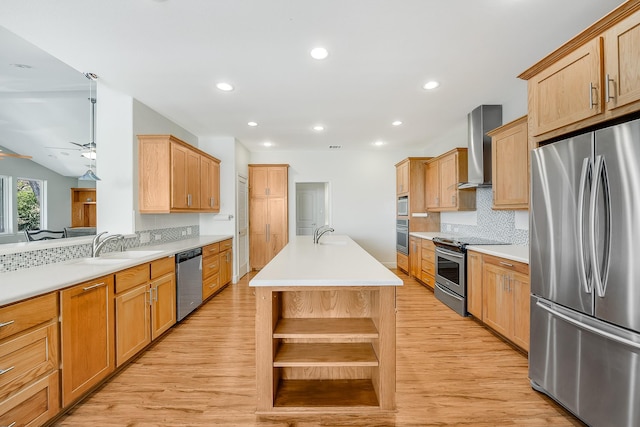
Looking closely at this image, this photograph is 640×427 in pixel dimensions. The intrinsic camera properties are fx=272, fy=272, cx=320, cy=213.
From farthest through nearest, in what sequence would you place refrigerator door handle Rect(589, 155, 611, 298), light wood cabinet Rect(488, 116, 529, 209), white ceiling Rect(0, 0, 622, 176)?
1. light wood cabinet Rect(488, 116, 529, 209)
2. white ceiling Rect(0, 0, 622, 176)
3. refrigerator door handle Rect(589, 155, 611, 298)

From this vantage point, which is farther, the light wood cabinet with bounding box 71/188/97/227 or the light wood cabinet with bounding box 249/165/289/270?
the light wood cabinet with bounding box 249/165/289/270

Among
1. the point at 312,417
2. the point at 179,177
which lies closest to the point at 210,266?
the point at 179,177

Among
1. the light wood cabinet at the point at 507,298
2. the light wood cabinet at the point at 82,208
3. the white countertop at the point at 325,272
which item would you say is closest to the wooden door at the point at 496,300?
the light wood cabinet at the point at 507,298

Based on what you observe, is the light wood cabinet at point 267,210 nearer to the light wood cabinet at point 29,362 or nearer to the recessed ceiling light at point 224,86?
the recessed ceiling light at point 224,86

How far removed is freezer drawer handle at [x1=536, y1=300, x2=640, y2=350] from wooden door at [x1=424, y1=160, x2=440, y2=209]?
9.84ft

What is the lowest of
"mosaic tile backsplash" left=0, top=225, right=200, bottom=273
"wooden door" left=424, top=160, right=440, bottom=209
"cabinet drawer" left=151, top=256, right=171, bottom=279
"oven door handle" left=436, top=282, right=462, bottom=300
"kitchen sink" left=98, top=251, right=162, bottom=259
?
"oven door handle" left=436, top=282, right=462, bottom=300

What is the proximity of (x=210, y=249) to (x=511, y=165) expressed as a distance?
3.90 m

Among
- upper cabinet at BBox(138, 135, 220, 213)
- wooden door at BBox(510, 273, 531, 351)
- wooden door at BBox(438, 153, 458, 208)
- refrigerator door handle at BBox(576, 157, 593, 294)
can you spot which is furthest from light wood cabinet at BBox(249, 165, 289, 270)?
refrigerator door handle at BBox(576, 157, 593, 294)

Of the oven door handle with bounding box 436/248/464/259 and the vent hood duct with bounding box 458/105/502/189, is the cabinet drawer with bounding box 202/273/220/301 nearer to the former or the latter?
the oven door handle with bounding box 436/248/464/259

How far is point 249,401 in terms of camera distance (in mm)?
1868

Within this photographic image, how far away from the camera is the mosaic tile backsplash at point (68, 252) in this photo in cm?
197

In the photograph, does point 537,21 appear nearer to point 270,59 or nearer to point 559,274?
A: point 559,274

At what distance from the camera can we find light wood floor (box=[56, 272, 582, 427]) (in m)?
1.70

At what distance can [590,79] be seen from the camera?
159 centimetres
